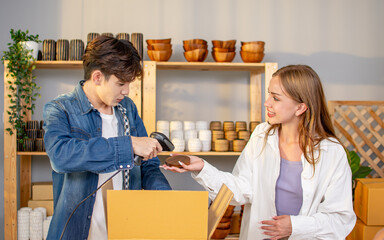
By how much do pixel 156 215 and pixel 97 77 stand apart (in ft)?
2.05

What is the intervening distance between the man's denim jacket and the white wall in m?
1.70

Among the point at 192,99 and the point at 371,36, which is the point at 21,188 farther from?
the point at 371,36

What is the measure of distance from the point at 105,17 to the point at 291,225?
2.34 metres

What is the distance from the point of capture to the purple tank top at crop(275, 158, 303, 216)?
148cm

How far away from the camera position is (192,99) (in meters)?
3.24

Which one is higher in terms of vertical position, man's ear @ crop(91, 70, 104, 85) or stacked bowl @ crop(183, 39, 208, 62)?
stacked bowl @ crop(183, 39, 208, 62)

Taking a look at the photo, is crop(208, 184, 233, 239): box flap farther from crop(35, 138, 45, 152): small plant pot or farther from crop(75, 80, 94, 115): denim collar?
crop(35, 138, 45, 152): small plant pot

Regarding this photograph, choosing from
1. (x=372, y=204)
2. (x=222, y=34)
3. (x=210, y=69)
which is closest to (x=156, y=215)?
(x=372, y=204)

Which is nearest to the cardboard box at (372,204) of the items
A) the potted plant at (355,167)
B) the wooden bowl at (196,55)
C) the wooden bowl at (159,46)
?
the potted plant at (355,167)

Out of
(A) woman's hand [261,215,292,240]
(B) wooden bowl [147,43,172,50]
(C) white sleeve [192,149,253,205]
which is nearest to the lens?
(A) woman's hand [261,215,292,240]

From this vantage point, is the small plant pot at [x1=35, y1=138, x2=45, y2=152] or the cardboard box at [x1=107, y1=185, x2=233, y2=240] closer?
the cardboard box at [x1=107, y1=185, x2=233, y2=240]

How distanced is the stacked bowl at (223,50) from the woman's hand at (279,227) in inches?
65.5

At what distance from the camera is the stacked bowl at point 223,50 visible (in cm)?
284

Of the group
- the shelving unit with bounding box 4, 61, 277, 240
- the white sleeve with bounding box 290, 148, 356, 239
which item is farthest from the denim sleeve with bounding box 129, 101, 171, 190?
the shelving unit with bounding box 4, 61, 277, 240
